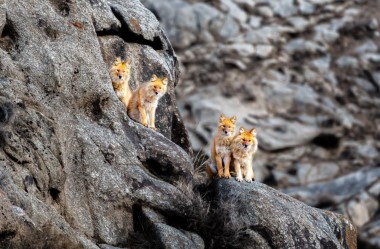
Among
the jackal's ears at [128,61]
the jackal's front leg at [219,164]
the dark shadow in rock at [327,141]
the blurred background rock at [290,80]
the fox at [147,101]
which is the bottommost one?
the dark shadow in rock at [327,141]

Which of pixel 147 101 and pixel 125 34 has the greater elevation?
pixel 125 34

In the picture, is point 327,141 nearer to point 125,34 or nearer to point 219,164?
point 125,34

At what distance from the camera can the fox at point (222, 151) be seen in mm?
18297

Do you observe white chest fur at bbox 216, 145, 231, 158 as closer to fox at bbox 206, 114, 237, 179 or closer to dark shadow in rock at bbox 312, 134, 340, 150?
fox at bbox 206, 114, 237, 179

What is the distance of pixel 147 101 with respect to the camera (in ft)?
59.9

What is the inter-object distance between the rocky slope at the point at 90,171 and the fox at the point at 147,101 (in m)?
0.97

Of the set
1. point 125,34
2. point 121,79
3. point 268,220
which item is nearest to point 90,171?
point 121,79

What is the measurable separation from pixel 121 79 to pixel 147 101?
703 millimetres

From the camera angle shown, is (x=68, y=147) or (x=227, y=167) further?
(x=227, y=167)

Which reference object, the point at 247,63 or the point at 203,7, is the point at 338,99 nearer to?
the point at 247,63

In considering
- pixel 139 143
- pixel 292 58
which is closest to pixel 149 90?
pixel 139 143

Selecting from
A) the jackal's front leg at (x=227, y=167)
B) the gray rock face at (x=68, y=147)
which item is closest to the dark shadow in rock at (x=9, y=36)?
the gray rock face at (x=68, y=147)

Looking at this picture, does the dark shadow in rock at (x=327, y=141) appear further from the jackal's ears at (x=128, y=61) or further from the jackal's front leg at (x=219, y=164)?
the jackal's front leg at (x=219, y=164)

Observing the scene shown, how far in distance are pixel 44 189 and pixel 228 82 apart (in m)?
36.0
